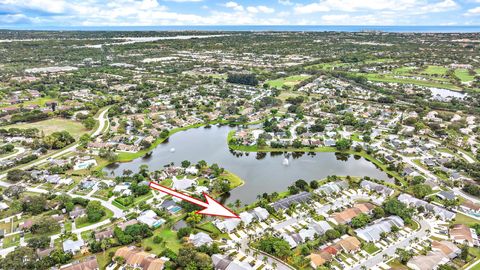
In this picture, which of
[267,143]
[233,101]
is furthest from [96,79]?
[267,143]

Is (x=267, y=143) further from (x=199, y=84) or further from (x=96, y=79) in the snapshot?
(x=96, y=79)

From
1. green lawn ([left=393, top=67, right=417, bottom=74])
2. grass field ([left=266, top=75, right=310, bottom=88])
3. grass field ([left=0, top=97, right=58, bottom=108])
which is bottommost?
grass field ([left=0, top=97, right=58, bottom=108])

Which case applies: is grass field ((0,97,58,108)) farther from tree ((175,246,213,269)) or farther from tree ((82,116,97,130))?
tree ((175,246,213,269))

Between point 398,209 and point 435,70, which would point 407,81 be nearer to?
point 435,70

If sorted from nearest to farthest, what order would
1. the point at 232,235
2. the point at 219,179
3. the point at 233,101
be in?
the point at 232,235, the point at 219,179, the point at 233,101

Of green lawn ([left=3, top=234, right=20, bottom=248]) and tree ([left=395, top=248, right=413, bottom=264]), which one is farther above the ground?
tree ([left=395, top=248, right=413, bottom=264])

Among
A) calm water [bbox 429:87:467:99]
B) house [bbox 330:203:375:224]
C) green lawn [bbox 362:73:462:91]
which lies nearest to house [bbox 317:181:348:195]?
house [bbox 330:203:375:224]
